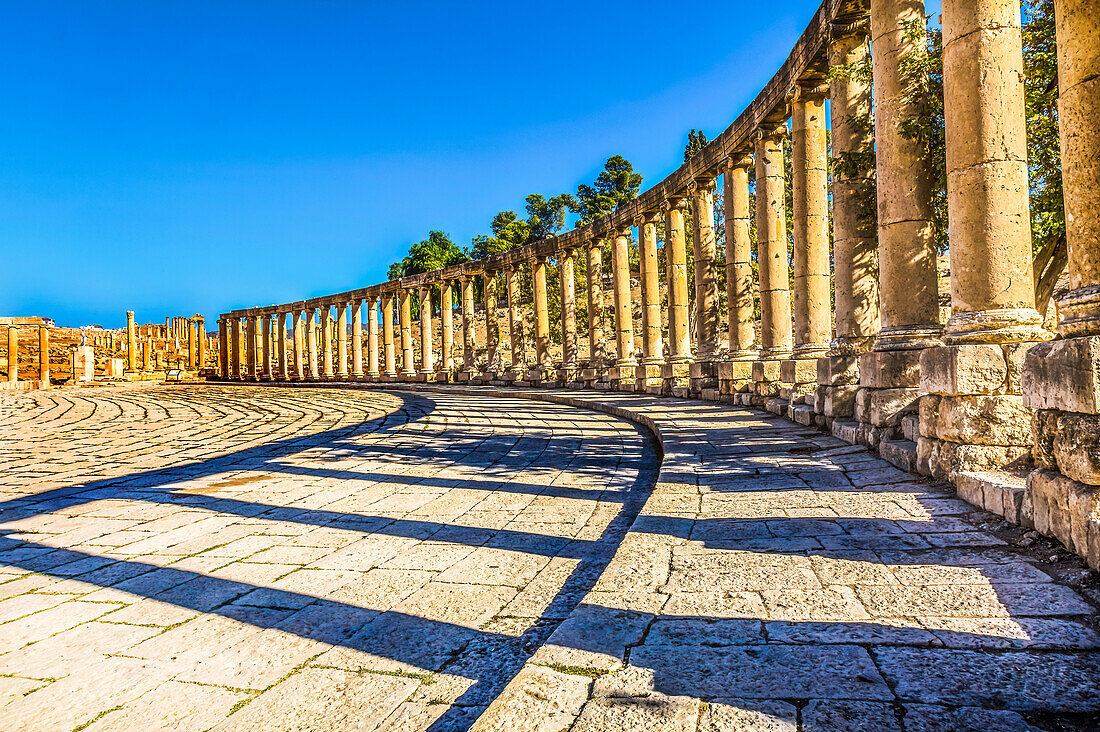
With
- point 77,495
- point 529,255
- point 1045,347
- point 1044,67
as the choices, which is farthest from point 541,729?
point 529,255

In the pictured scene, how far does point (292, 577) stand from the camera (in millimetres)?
3943

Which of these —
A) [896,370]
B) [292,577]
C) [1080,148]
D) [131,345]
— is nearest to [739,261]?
[896,370]

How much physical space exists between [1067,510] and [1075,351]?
2.50 ft

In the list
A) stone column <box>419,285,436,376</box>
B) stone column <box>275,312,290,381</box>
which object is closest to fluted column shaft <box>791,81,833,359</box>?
stone column <box>419,285,436,376</box>

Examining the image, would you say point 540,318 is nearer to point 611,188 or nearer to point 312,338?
point 312,338

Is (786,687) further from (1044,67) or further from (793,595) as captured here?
(1044,67)

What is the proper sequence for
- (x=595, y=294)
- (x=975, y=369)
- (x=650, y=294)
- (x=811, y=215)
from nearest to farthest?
1. (x=975, y=369)
2. (x=811, y=215)
3. (x=650, y=294)
4. (x=595, y=294)

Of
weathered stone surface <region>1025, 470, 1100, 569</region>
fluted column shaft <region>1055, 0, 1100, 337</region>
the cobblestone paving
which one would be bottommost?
the cobblestone paving

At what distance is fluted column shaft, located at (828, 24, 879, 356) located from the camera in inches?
323

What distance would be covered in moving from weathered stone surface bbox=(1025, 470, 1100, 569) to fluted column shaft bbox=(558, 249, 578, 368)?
1952 centimetres

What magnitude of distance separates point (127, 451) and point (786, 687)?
32.6 feet

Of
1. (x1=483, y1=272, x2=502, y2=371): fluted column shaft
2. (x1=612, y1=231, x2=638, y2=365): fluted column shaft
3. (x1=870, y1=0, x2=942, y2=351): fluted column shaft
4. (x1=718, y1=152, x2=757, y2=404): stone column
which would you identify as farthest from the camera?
(x1=483, y1=272, x2=502, y2=371): fluted column shaft

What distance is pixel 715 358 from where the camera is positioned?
1492 centimetres

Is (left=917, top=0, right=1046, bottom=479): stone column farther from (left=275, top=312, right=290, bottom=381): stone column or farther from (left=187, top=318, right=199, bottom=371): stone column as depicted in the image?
(left=187, top=318, right=199, bottom=371): stone column
